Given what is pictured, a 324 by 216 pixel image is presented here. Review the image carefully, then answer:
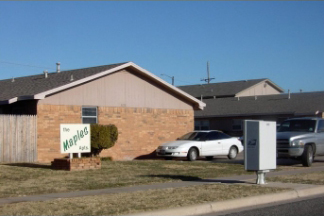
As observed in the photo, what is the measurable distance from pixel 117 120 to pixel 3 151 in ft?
20.2

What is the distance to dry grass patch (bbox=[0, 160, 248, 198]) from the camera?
14164mm

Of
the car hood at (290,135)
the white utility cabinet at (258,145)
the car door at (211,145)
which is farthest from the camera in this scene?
the car door at (211,145)

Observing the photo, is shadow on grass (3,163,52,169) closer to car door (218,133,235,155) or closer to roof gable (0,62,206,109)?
roof gable (0,62,206,109)

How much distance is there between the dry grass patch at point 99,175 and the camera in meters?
14.2

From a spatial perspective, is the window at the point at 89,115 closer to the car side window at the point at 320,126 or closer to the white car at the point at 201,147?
the white car at the point at 201,147

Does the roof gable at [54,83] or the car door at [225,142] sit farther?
the car door at [225,142]

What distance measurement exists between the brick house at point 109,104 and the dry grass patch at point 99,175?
118 inches

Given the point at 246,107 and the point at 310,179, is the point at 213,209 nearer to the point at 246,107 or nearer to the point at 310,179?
the point at 310,179

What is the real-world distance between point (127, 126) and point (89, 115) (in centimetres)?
232

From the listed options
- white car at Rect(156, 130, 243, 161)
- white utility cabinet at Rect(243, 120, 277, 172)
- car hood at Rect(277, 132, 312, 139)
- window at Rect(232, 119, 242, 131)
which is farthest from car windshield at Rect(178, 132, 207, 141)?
window at Rect(232, 119, 242, 131)

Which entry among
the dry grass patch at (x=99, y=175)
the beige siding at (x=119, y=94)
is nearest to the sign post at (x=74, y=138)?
the dry grass patch at (x=99, y=175)

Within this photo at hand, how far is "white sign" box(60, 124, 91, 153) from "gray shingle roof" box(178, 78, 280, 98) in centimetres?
3682

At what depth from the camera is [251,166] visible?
1448 cm

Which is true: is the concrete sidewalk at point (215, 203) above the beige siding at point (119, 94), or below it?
below
